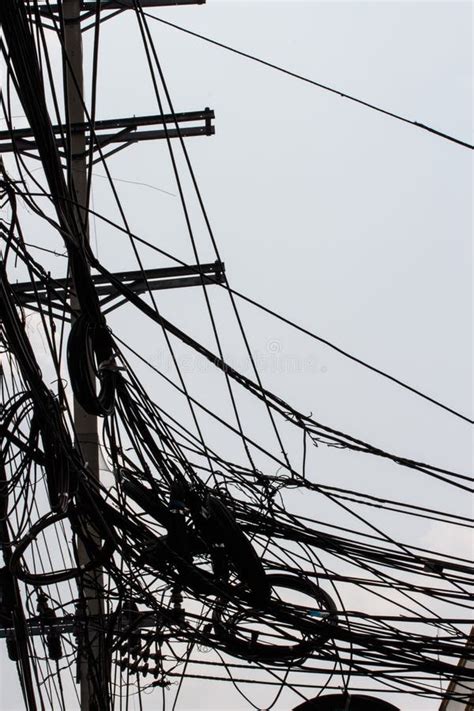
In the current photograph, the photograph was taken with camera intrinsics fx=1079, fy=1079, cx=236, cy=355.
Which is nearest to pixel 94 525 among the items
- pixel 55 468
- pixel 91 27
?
pixel 55 468

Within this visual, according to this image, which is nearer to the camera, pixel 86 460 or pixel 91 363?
pixel 91 363

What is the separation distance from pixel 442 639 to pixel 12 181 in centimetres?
288

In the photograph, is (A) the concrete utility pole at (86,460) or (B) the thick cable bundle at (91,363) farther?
(A) the concrete utility pole at (86,460)

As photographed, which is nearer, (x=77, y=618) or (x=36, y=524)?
(x=36, y=524)

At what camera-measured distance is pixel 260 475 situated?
5.83 metres

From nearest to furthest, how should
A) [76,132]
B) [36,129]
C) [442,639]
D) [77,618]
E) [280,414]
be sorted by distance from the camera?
→ [36,129], [442,639], [280,414], [77,618], [76,132]

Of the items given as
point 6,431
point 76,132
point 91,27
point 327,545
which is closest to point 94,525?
point 6,431

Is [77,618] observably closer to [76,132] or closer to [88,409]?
[88,409]

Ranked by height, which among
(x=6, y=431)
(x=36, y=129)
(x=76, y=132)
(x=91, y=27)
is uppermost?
(x=91, y=27)

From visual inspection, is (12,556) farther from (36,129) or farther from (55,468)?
(36,129)

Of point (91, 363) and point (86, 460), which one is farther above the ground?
point (86, 460)

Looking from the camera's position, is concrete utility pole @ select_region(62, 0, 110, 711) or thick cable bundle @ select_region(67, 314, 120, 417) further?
concrete utility pole @ select_region(62, 0, 110, 711)

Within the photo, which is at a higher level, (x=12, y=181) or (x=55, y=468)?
(x=12, y=181)

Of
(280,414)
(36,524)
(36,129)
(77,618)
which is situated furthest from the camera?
(77,618)
